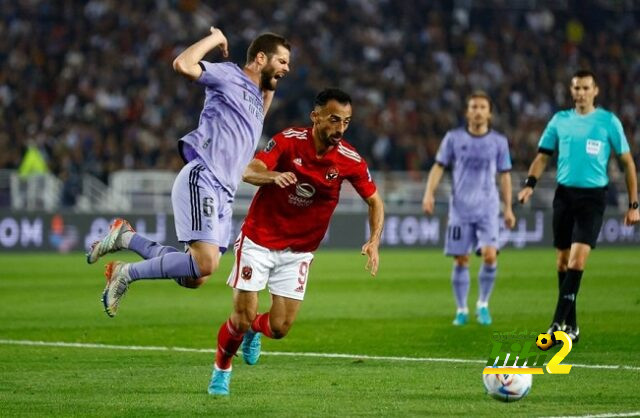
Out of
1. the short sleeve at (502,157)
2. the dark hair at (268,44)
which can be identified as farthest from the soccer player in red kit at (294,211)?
the short sleeve at (502,157)

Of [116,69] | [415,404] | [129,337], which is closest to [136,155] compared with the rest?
[116,69]

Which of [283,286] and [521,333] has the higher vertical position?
[283,286]

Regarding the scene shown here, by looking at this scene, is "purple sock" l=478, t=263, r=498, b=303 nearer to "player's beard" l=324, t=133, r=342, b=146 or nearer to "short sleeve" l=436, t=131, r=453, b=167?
"short sleeve" l=436, t=131, r=453, b=167

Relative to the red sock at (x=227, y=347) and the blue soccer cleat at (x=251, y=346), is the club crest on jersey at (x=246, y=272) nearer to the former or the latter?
the red sock at (x=227, y=347)

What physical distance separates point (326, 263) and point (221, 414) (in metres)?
17.8

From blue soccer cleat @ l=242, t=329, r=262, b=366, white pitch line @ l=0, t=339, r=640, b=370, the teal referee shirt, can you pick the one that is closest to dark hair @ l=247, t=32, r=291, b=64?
blue soccer cleat @ l=242, t=329, r=262, b=366

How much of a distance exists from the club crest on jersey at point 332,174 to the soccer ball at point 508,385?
6.31 ft

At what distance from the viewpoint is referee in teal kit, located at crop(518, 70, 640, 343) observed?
12.0 m

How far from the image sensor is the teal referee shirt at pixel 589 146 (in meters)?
12.2

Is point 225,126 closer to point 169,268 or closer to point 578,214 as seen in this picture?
point 169,268

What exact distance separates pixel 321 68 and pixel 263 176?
25.3m

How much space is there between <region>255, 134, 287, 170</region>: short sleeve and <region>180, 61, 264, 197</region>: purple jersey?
0.71 ft

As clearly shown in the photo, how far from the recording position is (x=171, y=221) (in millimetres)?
28156

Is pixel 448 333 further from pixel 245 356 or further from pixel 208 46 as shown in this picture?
pixel 208 46
